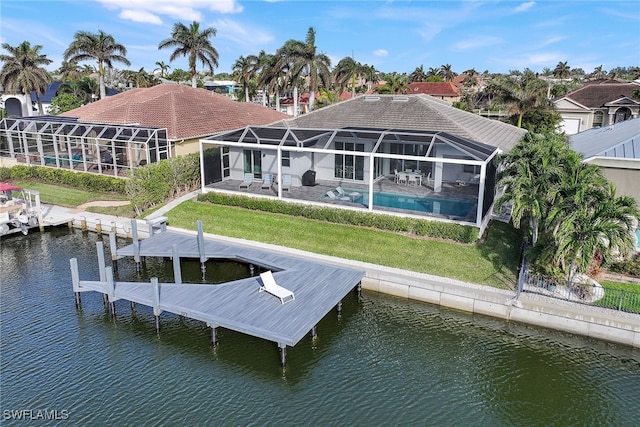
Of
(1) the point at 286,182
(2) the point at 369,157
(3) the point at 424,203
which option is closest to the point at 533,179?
(3) the point at 424,203

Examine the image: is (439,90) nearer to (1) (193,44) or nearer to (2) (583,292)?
(1) (193,44)

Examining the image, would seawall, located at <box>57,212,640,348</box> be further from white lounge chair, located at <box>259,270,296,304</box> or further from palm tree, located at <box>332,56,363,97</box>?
palm tree, located at <box>332,56,363,97</box>

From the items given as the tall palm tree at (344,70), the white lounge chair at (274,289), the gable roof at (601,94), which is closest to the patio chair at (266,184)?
the white lounge chair at (274,289)

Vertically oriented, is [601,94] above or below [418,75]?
below

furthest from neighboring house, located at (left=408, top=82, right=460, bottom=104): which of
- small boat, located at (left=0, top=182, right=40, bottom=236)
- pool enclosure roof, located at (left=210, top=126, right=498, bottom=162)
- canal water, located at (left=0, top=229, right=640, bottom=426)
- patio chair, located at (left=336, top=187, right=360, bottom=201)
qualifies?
canal water, located at (left=0, top=229, right=640, bottom=426)

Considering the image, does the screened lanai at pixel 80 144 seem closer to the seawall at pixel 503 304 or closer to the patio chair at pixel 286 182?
the patio chair at pixel 286 182

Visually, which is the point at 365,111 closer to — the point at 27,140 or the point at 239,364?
the point at 239,364
